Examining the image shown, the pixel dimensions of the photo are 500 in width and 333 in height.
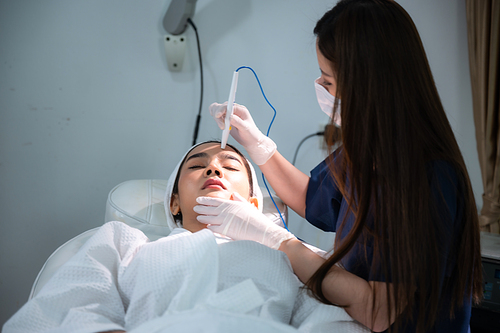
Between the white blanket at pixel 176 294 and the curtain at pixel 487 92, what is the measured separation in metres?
1.14

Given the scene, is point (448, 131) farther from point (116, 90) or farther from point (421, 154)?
point (116, 90)

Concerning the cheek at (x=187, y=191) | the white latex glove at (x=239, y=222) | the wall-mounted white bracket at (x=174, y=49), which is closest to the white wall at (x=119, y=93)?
the wall-mounted white bracket at (x=174, y=49)

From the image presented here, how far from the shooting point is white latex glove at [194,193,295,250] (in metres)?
1.04

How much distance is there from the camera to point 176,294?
2.41ft

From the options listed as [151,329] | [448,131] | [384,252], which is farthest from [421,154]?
[151,329]

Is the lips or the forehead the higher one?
the forehead

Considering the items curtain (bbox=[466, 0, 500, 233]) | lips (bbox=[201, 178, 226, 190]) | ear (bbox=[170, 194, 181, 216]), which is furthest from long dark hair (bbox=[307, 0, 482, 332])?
curtain (bbox=[466, 0, 500, 233])

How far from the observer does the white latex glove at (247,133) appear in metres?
1.25

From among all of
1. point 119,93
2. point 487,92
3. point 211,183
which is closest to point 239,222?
point 211,183

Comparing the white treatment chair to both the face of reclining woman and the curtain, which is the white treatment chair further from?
the curtain

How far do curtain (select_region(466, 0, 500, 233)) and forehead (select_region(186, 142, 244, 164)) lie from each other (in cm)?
110

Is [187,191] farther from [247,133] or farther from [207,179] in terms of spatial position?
[247,133]

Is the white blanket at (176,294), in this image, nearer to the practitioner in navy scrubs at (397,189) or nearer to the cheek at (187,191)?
the practitioner in navy scrubs at (397,189)

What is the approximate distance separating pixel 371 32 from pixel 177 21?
101 centimetres
